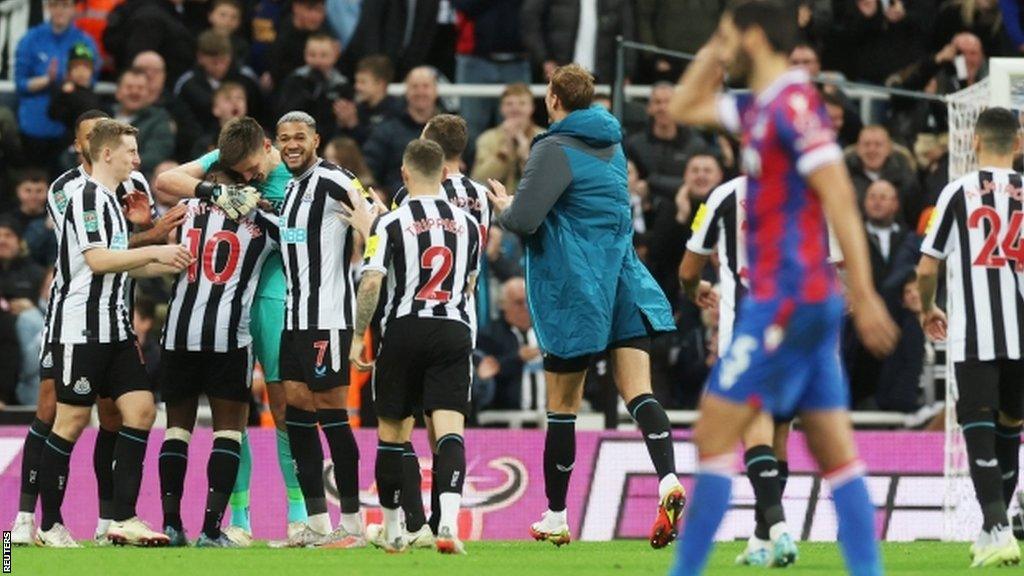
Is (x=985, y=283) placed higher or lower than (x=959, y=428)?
higher

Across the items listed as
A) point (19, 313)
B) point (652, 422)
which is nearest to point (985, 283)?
point (652, 422)

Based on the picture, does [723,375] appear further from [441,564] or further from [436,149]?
[436,149]

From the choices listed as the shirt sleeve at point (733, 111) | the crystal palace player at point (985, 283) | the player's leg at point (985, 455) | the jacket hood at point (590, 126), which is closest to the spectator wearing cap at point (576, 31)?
the jacket hood at point (590, 126)

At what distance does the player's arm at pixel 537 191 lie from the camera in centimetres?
1155

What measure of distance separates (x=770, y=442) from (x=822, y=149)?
3833 millimetres

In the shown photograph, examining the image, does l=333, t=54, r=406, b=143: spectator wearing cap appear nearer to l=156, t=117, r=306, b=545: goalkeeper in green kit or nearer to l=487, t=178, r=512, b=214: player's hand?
l=156, t=117, r=306, b=545: goalkeeper in green kit

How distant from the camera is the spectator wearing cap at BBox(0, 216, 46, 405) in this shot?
17.0 m

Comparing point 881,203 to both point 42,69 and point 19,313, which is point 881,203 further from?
point 42,69

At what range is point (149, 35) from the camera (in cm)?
1975

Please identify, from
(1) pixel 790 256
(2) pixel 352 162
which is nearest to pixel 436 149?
(1) pixel 790 256

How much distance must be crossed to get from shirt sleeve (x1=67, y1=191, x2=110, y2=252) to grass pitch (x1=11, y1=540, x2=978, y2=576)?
1.75 meters

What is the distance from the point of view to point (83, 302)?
40.7 feet

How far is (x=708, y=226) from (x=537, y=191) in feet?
3.07

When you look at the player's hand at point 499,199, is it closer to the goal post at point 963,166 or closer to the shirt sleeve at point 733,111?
the shirt sleeve at point 733,111
